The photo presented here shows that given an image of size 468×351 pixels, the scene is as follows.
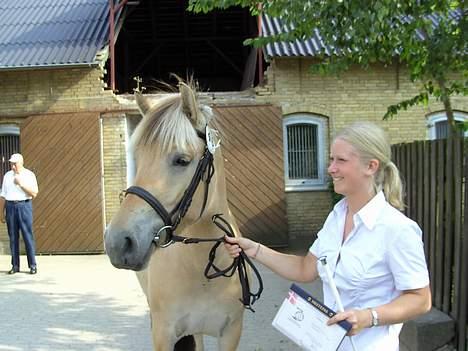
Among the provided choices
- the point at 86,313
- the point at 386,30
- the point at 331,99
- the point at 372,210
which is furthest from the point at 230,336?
the point at 331,99

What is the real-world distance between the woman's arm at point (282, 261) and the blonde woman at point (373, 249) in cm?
27

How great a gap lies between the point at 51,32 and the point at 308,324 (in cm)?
1157

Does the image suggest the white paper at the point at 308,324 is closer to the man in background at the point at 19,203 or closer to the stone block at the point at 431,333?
the stone block at the point at 431,333

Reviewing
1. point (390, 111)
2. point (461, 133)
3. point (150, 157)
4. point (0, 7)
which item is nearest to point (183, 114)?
point (150, 157)

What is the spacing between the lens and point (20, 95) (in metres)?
11.0

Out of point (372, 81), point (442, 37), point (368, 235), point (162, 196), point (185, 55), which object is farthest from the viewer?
point (185, 55)

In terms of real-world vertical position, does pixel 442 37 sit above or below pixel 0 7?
below

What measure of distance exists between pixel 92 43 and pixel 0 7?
4285 mm

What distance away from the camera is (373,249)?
72.3 inches

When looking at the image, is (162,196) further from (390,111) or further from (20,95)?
(20,95)

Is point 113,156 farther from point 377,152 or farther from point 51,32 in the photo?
point 377,152

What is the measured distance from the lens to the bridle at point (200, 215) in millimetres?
2170

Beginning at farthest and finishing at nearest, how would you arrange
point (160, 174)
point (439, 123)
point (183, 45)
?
1. point (183, 45)
2. point (439, 123)
3. point (160, 174)

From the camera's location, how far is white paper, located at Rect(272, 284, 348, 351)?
5.64ft
